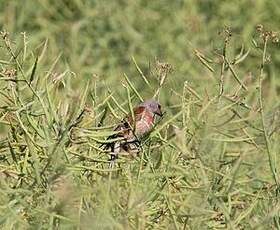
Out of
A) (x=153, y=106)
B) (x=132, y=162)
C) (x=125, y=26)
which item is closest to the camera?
(x=132, y=162)

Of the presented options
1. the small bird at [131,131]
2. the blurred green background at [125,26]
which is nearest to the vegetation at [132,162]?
the small bird at [131,131]

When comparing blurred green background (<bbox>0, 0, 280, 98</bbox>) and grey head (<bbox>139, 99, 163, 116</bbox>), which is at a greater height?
grey head (<bbox>139, 99, 163, 116</bbox>)

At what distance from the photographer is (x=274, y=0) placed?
517 cm

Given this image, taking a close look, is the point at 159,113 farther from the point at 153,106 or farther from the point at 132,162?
the point at 132,162

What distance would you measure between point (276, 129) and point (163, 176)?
35cm

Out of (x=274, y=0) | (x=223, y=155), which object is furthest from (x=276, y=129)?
(x=274, y=0)

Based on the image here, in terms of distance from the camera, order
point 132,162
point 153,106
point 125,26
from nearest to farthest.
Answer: point 132,162
point 153,106
point 125,26

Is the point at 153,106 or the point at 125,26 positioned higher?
the point at 153,106

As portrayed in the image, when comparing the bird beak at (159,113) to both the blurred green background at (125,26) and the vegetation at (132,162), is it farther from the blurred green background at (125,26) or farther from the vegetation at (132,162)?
the blurred green background at (125,26)

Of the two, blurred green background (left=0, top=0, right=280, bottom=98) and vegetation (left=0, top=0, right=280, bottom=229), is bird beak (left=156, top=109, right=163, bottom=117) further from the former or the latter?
blurred green background (left=0, top=0, right=280, bottom=98)

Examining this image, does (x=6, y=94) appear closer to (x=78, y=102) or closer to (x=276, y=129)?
(x=78, y=102)

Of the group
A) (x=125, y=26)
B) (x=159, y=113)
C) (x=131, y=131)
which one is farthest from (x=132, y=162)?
(x=125, y=26)

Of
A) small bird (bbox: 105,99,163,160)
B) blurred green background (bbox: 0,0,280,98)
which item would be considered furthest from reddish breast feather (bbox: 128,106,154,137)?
blurred green background (bbox: 0,0,280,98)

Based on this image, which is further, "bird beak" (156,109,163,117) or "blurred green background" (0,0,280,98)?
"blurred green background" (0,0,280,98)
